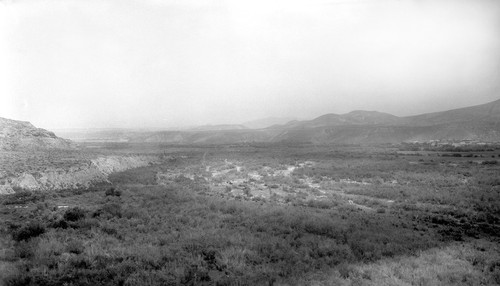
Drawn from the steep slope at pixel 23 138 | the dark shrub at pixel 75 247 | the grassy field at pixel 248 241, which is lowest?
the grassy field at pixel 248 241

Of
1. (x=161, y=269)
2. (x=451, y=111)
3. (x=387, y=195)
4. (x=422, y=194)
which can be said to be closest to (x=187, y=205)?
(x=161, y=269)

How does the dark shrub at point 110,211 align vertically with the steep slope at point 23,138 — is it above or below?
below

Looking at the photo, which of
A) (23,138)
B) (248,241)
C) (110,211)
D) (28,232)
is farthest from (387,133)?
(28,232)

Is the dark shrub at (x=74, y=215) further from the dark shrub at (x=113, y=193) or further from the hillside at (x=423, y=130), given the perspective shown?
the hillside at (x=423, y=130)

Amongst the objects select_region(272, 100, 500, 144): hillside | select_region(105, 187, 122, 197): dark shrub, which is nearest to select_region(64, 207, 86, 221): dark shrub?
select_region(105, 187, 122, 197): dark shrub

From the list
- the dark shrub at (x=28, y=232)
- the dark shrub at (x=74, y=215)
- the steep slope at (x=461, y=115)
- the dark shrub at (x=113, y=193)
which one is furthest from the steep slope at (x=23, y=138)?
the steep slope at (x=461, y=115)

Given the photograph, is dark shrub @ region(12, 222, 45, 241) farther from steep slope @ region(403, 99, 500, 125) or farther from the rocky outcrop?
steep slope @ region(403, 99, 500, 125)
